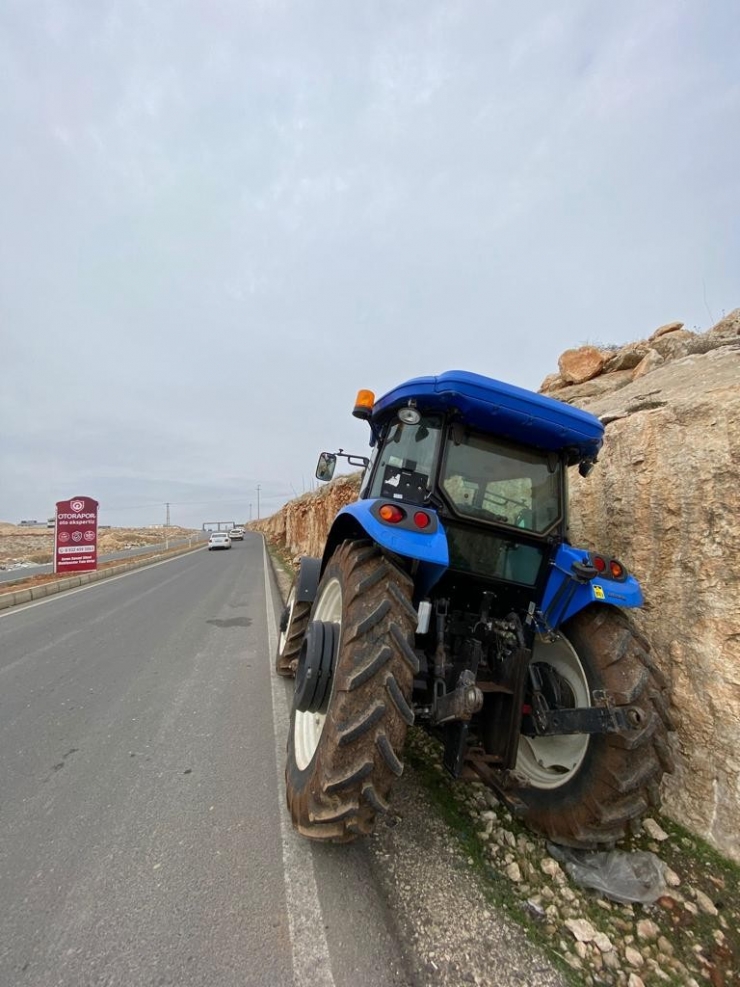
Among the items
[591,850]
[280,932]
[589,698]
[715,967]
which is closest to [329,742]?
[280,932]

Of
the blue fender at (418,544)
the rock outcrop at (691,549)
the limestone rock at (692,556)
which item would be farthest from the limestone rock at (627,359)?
the blue fender at (418,544)

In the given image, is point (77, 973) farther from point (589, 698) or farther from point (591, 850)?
point (589, 698)

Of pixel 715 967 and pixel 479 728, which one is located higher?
pixel 479 728

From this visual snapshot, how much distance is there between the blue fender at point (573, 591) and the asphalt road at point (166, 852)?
1.67 meters

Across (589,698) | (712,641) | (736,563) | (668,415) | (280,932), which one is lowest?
(280,932)

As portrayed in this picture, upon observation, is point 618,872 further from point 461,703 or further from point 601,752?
point 461,703

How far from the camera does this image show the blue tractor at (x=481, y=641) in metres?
1.95

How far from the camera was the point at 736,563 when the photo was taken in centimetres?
245

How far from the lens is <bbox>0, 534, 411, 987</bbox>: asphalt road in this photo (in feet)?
5.49

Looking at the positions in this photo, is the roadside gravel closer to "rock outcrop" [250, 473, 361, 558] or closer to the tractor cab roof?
the tractor cab roof

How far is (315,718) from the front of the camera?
277cm

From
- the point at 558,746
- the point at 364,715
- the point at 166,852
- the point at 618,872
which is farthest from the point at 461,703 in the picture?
the point at 166,852

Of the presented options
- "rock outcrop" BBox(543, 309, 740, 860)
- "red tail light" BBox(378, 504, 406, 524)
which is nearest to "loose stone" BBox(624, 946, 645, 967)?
"rock outcrop" BBox(543, 309, 740, 860)

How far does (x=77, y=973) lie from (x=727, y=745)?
314 cm
